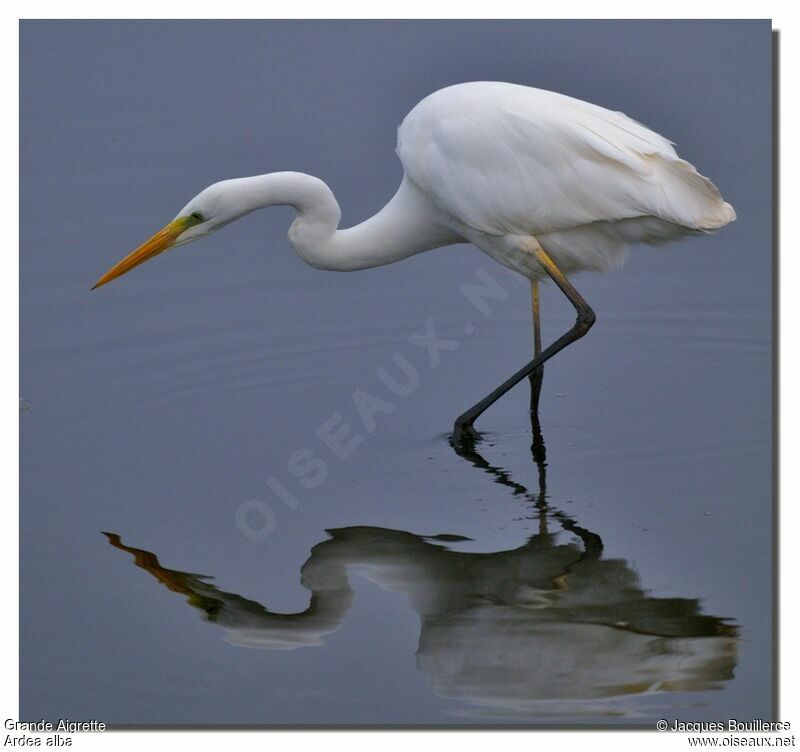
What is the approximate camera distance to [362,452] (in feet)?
21.9

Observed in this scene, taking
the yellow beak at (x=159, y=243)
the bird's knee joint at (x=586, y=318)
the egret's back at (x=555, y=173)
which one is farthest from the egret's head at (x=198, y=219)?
the bird's knee joint at (x=586, y=318)

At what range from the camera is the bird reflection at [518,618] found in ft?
15.9

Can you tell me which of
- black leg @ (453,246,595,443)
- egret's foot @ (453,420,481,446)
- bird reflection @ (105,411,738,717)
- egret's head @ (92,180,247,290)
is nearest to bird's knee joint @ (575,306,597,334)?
black leg @ (453,246,595,443)

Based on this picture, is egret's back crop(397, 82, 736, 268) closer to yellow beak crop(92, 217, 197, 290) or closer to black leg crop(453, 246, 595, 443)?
black leg crop(453, 246, 595, 443)

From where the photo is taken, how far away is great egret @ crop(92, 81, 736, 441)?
634 cm

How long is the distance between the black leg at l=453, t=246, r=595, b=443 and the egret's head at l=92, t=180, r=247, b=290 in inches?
57.9

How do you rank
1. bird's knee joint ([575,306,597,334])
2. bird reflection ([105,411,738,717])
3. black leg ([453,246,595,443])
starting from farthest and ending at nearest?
bird's knee joint ([575,306,597,334]) → black leg ([453,246,595,443]) → bird reflection ([105,411,738,717])

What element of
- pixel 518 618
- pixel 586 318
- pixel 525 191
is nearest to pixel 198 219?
pixel 525 191

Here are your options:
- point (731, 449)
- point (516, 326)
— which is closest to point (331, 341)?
point (516, 326)

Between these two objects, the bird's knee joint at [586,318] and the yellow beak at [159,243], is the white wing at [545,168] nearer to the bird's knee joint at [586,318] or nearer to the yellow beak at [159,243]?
the bird's knee joint at [586,318]

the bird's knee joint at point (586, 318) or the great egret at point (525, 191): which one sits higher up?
the great egret at point (525, 191)

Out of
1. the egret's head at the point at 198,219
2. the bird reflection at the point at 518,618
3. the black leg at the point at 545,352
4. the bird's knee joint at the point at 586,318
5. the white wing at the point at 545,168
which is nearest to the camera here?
the bird reflection at the point at 518,618

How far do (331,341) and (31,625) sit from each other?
9.24 feet

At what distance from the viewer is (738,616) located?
17.1ft
